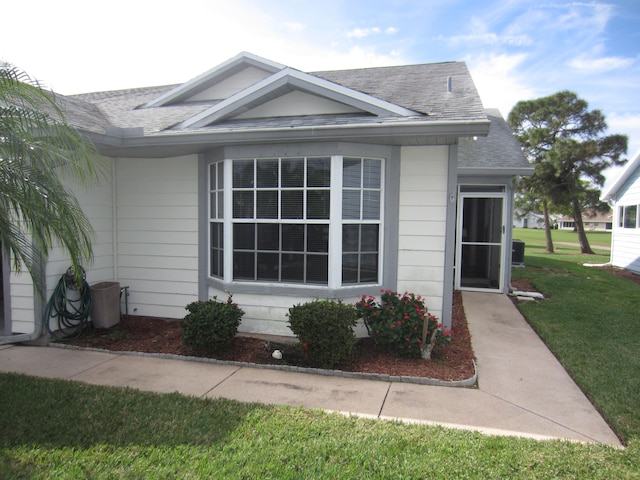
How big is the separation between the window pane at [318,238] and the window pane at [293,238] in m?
0.11

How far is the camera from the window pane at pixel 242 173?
605 cm

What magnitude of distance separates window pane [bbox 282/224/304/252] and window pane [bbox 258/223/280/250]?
11 centimetres

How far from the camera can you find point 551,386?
4.60 metres

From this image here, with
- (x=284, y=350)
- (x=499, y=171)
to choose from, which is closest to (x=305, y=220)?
(x=284, y=350)

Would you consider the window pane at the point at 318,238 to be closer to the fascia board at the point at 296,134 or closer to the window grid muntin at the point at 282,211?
the window grid muntin at the point at 282,211

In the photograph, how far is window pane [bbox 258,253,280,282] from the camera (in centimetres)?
606

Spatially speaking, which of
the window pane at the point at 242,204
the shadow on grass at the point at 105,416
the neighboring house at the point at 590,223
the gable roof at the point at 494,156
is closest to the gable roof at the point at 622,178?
the gable roof at the point at 494,156

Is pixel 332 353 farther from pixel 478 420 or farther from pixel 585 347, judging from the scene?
→ pixel 585 347

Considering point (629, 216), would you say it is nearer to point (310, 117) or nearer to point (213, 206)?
point (310, 117)

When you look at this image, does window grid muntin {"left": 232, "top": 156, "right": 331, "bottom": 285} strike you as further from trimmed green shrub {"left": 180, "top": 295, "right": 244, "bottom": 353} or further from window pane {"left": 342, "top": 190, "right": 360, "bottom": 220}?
trimmed green shrub {"left": 180, "top": 295, "right": 244, "bottom": 353}

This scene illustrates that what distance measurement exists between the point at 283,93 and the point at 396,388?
14.7 ft

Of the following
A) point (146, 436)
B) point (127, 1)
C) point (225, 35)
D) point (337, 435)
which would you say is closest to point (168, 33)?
point (225, 35)

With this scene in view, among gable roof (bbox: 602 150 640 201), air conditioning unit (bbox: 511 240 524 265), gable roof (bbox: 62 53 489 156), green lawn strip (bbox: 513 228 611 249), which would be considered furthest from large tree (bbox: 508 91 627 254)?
gable roof (bbox: 62 53 489 156)

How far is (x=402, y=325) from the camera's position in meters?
5.29
